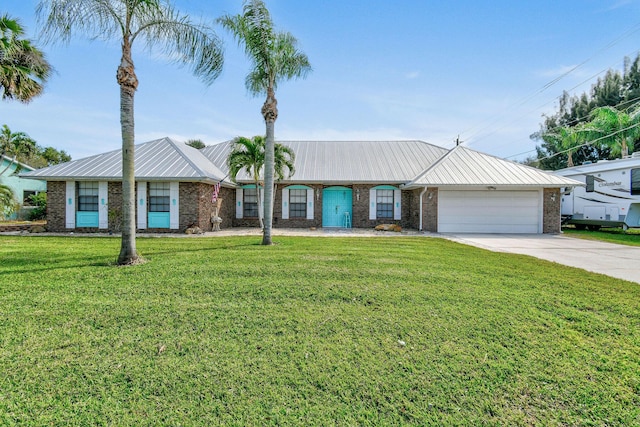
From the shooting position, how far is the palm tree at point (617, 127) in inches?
910

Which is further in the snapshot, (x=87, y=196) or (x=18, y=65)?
(x=87, y=196)

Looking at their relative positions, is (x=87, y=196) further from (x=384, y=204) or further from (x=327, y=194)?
(x=384, y=204)

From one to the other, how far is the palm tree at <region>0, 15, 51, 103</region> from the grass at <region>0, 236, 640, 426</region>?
9.07 m

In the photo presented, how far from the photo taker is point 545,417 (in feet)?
8.22

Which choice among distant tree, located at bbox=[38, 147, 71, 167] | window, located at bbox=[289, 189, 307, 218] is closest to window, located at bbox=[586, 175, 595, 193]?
window, located at bbox=[289, 189, 307, 218]

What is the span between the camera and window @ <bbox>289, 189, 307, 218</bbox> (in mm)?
18062

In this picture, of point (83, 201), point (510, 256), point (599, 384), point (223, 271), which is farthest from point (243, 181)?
point (599, 384)

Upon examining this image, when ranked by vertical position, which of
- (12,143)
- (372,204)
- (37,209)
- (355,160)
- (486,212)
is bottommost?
(37,209)

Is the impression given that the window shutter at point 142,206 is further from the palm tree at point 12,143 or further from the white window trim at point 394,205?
the palm tree at point 12,143

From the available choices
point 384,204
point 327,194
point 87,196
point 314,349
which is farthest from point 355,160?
point 314,349

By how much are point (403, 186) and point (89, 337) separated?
1532 cm

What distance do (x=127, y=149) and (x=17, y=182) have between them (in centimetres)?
2412

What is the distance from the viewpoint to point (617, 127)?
2417cm

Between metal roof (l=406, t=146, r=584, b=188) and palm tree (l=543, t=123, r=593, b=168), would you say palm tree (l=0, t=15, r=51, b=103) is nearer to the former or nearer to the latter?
metal roof (l=406, t=146, r=584, b=188)
